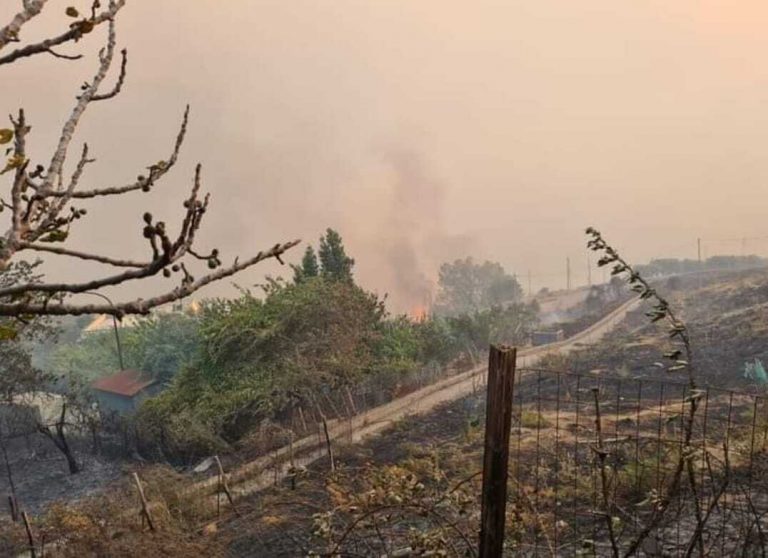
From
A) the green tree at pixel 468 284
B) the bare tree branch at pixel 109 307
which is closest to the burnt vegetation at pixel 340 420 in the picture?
the bare tree branch at pixel 109 307

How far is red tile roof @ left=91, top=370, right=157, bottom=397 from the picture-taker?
29.5 metres

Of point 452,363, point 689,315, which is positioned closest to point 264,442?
point 452,363

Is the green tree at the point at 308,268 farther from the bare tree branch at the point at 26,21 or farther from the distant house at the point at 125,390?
the bare tree branch at the point at 26,21

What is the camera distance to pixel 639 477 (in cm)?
740

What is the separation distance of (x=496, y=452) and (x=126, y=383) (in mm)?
31542

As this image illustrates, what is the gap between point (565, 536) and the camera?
286 inches

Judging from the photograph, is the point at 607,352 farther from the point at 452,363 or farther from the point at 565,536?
the point at 565,536

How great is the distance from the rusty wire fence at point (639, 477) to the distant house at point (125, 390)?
66.4 ft

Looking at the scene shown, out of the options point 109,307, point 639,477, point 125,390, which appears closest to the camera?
point 109,307

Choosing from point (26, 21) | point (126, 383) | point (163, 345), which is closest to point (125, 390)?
point (126, 383)

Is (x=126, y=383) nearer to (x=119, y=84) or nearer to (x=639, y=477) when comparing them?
(x=639, y=477)

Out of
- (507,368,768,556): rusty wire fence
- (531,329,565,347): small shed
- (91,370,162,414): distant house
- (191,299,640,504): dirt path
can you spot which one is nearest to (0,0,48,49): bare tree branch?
(507,368,768,556): rusty wire fence

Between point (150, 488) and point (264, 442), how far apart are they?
5464 mm

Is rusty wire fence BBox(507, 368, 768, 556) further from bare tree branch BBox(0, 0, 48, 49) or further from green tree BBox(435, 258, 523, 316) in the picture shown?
green tree BBox(435, 258, 523, 316)
